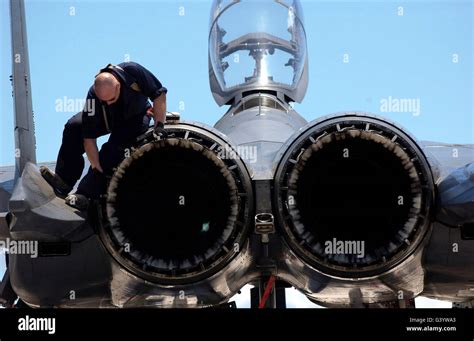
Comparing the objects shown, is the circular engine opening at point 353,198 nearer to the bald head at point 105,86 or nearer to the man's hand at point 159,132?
the man's hand at point 159,132

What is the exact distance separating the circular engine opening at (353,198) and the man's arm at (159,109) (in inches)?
32.3

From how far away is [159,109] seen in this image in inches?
219

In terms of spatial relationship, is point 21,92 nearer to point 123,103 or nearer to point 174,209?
point 123,103

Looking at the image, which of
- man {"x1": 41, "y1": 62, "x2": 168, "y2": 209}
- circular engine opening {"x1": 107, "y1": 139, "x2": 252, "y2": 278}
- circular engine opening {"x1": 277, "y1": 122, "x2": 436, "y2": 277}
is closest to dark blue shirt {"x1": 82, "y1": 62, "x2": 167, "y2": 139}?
man {"x1": 41, "y1": 62, "x2": 168, "y2": 209}

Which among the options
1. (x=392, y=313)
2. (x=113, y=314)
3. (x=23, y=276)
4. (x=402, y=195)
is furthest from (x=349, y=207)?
(x=23, y=276)

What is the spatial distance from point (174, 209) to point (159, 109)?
2.08ft

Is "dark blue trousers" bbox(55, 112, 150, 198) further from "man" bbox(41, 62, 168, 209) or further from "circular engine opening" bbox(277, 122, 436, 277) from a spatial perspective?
"circular engine opening" bbox(277, 122, 436, 277)

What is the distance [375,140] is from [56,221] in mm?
1995

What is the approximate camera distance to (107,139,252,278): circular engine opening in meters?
5.39

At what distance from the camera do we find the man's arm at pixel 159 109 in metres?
5.47

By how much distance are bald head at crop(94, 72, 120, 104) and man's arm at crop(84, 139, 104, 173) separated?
0.29 m

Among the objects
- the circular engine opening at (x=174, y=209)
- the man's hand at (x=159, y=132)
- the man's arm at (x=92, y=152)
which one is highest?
the man's hand at (x=159, y=132)

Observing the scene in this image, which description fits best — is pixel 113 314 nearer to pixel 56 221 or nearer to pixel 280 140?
pixel 56 221

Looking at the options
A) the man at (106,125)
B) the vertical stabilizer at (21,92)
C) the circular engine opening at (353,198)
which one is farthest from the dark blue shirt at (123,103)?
the circular engine opening at (353,198)
